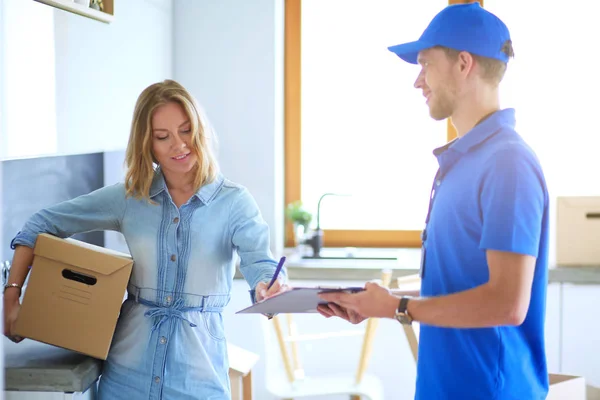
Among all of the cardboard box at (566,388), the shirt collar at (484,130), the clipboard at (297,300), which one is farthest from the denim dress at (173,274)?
the cardboard box at (566,388)

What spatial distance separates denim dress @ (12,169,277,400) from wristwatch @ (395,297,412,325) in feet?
1.75

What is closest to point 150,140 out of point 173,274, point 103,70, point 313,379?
point 173,274

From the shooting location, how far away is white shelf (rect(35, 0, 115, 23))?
2.21m

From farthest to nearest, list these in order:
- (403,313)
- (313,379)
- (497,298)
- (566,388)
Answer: (313,379), (566,388), (403,313), (497,298)

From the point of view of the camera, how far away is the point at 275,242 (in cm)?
383

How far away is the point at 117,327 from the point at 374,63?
2389 millimetres

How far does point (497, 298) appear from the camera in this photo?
4.79 feet

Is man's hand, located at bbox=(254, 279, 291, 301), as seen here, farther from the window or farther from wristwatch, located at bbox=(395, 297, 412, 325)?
the window

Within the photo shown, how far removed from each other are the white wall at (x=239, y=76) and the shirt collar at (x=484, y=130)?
86.5 inches

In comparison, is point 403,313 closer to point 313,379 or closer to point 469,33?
point 469,33

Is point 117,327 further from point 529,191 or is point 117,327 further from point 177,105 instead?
point 529,191

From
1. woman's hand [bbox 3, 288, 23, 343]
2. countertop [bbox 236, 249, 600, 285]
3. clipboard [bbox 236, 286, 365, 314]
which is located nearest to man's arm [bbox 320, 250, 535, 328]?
clipboard [bbox 236, 286, 365, 314]

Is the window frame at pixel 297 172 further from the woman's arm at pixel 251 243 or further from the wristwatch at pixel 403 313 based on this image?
the wristwatch at pixel 403 313

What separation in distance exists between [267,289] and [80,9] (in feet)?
3.35
